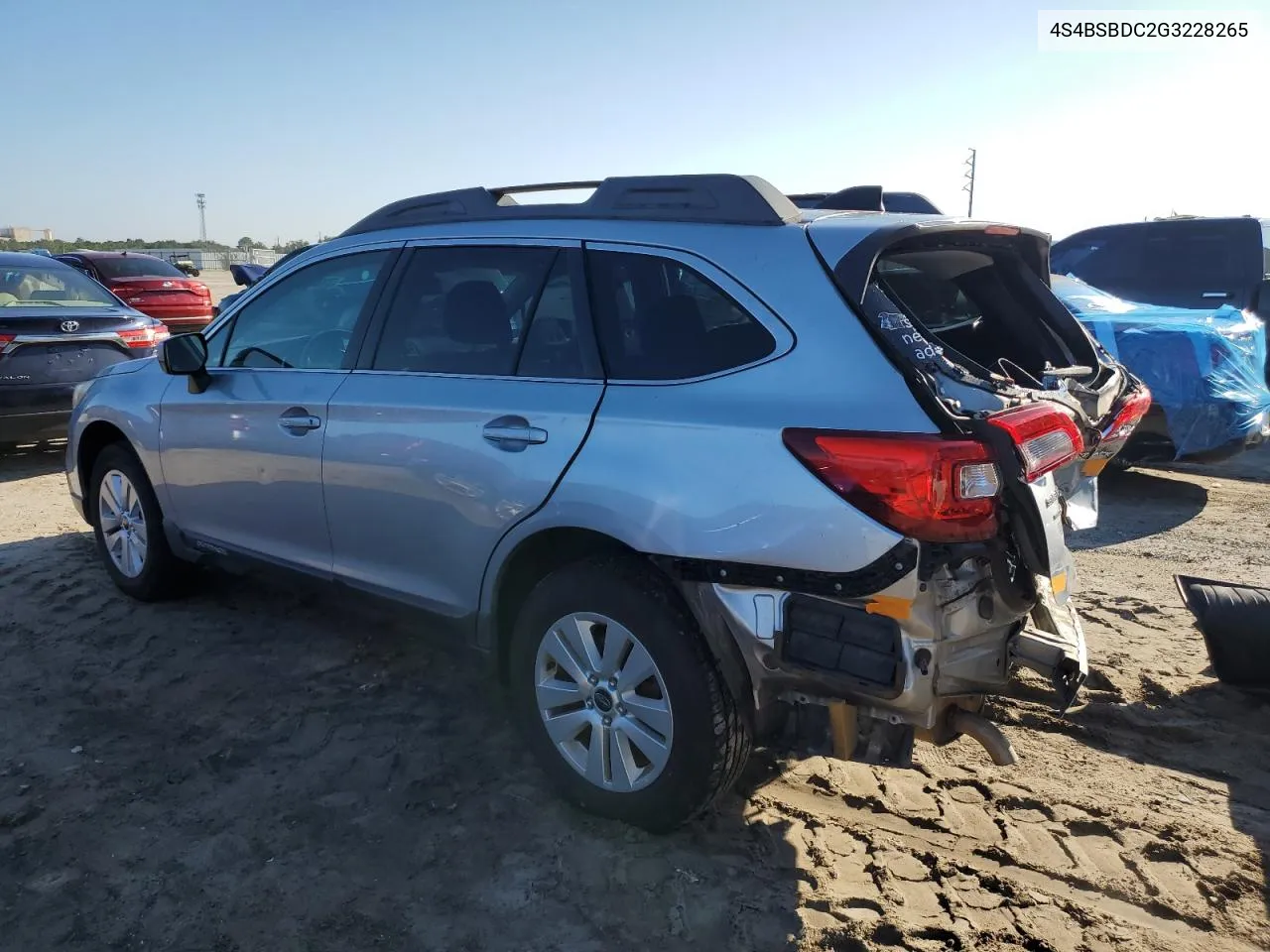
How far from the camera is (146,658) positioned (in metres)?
4.20

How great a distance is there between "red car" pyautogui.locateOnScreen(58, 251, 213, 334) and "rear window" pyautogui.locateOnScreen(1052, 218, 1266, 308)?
41.9ft

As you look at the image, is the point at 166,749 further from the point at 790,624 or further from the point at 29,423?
the point at 29,423

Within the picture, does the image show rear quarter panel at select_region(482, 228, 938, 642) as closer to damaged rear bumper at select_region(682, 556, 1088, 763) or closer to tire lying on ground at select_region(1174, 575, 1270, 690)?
damaged rear bumper at select_region(682, 556, 1088, 763)

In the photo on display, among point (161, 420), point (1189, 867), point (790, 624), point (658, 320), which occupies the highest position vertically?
point (658, 320)

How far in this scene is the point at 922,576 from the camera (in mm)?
2316

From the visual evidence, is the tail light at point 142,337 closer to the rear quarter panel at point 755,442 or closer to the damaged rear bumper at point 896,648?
the rear quarter panel at point 755,442

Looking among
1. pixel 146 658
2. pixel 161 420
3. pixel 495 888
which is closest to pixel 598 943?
pixel 495 888

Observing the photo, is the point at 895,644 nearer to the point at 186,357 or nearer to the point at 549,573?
the point at 549,573

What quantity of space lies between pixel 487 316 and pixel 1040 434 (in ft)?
6.04

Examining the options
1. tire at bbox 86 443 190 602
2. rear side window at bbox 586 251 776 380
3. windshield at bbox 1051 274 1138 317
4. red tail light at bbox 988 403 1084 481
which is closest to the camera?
red tail light at bbox 988 403 1084 481

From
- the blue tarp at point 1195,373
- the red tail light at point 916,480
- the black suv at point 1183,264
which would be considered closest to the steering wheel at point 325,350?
the red tail light at point 916,480

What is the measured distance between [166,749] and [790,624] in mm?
2379

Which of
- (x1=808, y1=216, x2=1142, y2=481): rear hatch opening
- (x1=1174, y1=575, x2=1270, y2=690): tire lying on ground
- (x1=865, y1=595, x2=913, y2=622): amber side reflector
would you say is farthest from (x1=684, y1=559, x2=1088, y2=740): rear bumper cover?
(x1=1174, y1=575, x2=1270, y2=690): tire lying on ground

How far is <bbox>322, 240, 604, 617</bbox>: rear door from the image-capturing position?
300 centimetres
